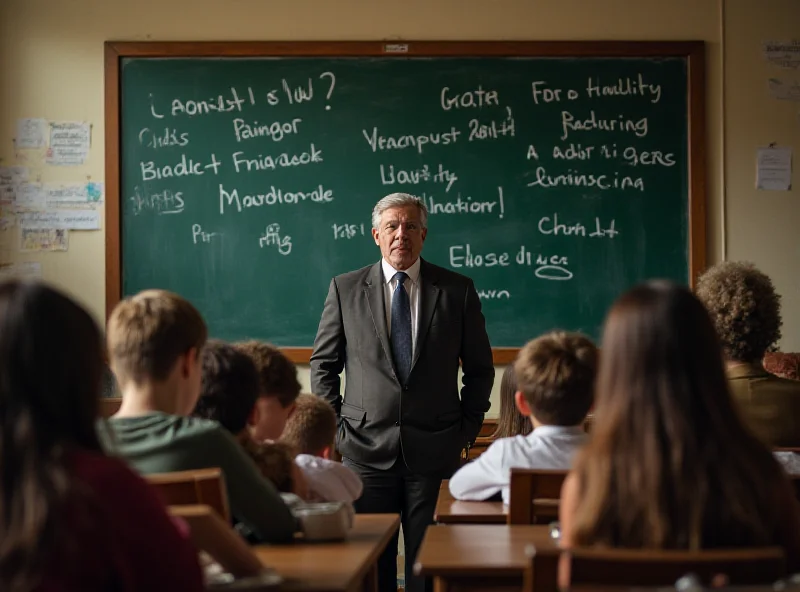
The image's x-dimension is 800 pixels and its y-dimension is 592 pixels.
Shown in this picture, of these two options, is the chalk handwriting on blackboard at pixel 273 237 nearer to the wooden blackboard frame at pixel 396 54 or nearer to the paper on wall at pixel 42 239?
the wooden blackboard frame at pixel 396 54

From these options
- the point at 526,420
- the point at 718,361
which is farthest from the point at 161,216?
the point at 718,361

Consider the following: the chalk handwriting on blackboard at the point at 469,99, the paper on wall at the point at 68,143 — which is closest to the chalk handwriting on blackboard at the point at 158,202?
the paper on wall at the point at 68,143

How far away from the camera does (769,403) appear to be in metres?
2.69

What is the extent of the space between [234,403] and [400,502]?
1.51 meters

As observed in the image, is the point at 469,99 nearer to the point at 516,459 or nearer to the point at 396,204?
the point at 396,204

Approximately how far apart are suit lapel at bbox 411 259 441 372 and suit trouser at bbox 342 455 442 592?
368 mm

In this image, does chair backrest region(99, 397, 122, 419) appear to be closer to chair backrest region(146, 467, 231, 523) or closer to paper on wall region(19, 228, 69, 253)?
paper on wall region(19, 228, 69, 253)

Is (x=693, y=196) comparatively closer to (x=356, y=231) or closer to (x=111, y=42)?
(x=356, y=231)

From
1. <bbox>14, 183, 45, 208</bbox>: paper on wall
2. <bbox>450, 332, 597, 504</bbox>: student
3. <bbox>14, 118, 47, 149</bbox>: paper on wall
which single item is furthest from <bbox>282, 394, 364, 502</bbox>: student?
<bbox>14, 118, 47, 149</bbox>: paper on wall

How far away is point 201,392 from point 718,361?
113 cm

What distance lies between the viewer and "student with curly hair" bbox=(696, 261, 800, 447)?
270cm

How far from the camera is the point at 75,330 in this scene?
1.20 m

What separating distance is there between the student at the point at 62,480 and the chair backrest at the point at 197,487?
49cm

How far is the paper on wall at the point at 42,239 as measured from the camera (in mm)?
4816
